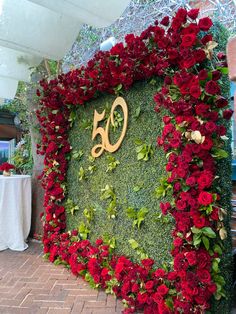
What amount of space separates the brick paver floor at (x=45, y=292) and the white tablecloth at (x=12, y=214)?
43cm

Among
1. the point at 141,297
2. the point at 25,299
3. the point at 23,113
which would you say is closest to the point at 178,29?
the point at 141,297

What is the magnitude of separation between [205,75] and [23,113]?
6112mm

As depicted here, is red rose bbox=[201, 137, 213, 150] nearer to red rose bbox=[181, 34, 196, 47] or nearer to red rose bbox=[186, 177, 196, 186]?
red rose bbox=[186, 177, 196, 186]

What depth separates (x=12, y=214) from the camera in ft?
11.6

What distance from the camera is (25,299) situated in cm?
230

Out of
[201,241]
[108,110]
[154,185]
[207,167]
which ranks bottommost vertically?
[201,241]

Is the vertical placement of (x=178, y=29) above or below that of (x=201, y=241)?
above

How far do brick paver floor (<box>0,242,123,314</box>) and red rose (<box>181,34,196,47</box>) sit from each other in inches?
81.5

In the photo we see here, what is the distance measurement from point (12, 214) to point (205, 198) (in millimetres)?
2717

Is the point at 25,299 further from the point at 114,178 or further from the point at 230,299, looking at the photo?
the point at 230,299

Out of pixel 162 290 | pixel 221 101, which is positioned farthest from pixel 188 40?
pixel 162 290

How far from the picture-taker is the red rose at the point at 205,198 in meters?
1.73

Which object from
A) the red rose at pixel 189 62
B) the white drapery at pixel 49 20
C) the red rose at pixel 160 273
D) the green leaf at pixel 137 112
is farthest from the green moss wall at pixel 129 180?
the white drapery at pixel 49 20

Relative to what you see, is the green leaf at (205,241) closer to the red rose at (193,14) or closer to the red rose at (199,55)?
the red rose at (199,55)
